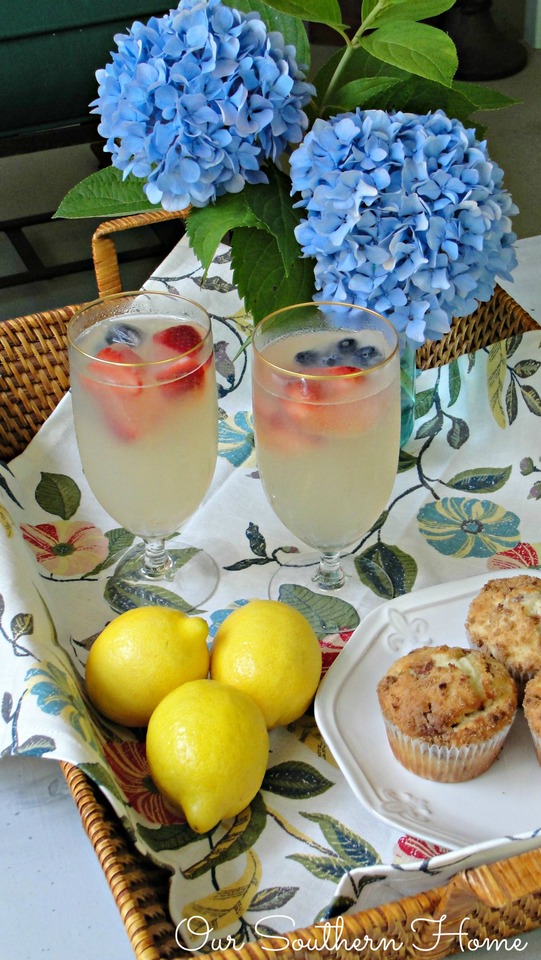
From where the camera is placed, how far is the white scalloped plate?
0.60 m

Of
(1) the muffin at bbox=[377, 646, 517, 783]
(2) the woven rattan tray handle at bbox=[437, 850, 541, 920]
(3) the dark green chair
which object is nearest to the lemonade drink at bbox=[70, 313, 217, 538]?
(1) the muffin at bbox=[377, 646, 517, 783]

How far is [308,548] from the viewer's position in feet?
2.75

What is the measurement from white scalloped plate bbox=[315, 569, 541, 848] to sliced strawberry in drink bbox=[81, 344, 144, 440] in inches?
8.2

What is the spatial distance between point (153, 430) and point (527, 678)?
30 cm

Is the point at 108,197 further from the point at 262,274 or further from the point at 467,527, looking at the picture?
the point at 467,527

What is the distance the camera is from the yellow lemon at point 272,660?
0.64m

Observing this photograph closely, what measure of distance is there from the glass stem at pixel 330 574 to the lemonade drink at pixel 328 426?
51 millimetres

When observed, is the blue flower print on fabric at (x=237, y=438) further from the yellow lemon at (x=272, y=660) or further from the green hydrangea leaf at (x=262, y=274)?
the yellow lemon at (x=272, y=660)

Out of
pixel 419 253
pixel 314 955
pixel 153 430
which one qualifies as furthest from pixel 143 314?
pixel 314 955

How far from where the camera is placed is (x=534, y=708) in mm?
635

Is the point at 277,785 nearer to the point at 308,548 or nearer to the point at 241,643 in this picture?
the point at 241,643

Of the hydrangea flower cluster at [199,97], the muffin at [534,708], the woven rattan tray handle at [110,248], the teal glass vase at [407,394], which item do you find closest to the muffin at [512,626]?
the muffin at [534,708]

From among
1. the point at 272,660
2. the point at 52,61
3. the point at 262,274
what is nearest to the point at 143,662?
the point at 272,660

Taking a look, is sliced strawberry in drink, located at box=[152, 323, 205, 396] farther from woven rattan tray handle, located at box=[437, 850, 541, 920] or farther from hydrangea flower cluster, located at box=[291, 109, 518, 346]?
woven rattan tray handle, located at box=[437, 850, 541, 920]
